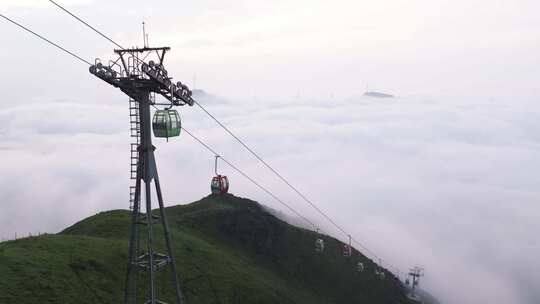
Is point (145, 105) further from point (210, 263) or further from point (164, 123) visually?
point (210, 263)

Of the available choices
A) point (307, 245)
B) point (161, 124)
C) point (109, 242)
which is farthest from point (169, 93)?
point (307, 245)

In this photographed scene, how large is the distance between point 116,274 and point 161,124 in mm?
30655

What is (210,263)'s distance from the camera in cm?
7594

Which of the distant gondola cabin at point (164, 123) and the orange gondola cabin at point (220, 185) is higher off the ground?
the distant gondola cabin at point (164, 123)

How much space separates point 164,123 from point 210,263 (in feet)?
172

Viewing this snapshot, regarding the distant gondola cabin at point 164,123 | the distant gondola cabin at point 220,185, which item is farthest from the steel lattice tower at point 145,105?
the distant gondola cabin at point 220,185

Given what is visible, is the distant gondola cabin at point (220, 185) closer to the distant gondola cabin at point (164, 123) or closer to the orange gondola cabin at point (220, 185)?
the orange gondola cabin at point (220, 185)

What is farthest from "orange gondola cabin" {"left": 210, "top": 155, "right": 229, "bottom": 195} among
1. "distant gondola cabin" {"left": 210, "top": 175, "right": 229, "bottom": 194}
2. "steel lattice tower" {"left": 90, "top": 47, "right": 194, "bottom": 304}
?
"steel lattice tower" {"left": 90, "top": 47, "right": 194, "bottom": 304}

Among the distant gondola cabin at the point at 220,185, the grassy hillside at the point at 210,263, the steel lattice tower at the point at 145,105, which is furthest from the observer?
the distant gondola cabin at the point at 220,185

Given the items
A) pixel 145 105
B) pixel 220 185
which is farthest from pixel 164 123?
pixel 220 185

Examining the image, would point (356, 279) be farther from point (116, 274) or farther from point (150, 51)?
point (150, 51)

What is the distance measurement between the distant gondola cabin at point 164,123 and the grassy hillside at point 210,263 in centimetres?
2096

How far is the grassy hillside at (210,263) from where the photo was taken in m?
42.3

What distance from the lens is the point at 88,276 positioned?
47156 mm
